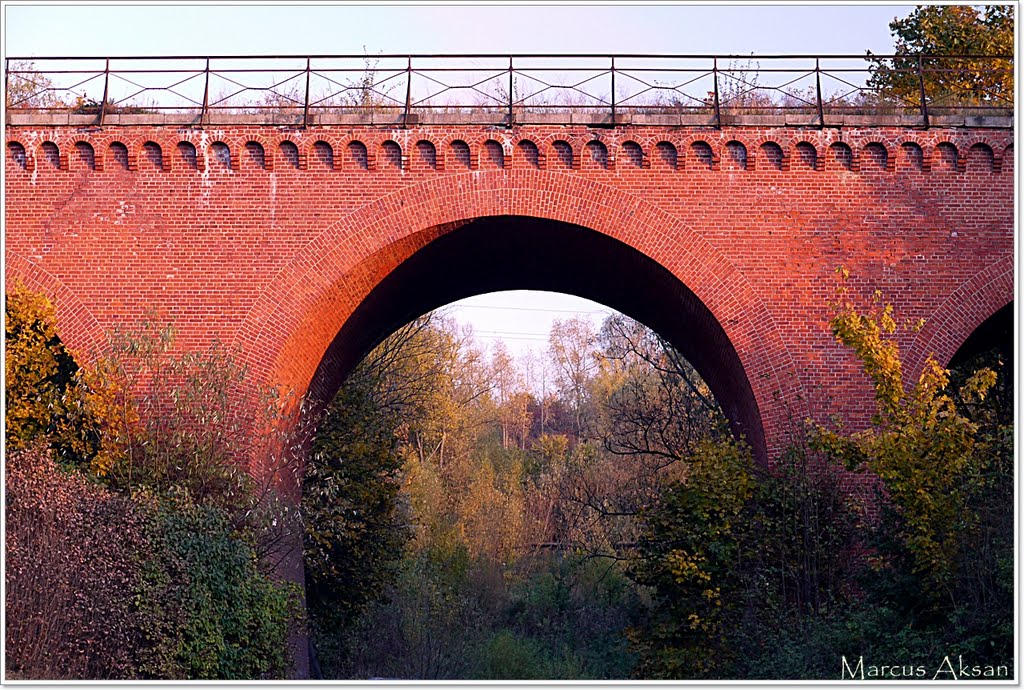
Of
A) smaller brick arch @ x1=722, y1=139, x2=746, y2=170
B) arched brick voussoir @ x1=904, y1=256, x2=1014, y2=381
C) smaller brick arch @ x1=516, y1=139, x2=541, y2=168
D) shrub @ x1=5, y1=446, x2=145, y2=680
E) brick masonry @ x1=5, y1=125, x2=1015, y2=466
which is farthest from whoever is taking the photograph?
smaller brick arch @ x1=722, y1=139, x2=746, y2=170

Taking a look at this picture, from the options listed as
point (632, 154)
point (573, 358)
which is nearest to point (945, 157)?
point (632, 154)

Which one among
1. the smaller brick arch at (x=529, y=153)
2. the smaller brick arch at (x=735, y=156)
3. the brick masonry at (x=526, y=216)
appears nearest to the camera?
the brick masonry at (x=526, y=216)

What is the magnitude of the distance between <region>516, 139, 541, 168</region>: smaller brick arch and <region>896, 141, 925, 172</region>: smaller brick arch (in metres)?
5.04

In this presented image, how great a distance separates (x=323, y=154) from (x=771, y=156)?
247 inches

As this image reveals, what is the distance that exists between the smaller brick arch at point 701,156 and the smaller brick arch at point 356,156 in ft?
14.9

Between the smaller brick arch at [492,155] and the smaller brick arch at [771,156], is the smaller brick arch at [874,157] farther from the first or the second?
the smaller brick arch at [492,155]

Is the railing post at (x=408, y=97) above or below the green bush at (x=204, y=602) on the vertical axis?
above

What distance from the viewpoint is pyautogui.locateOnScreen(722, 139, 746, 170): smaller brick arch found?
16.8m

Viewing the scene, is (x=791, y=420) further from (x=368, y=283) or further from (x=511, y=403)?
(x=511, y=403)

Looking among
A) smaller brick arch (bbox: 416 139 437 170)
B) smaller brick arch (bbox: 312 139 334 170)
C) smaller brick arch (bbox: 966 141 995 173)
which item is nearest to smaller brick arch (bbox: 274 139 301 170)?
smaller brick arch (bbox: 312 139 334 170)

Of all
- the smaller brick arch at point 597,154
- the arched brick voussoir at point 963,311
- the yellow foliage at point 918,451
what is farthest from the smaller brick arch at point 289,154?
the arched brick voussoir at point 963,311

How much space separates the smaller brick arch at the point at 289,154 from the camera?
16828mm

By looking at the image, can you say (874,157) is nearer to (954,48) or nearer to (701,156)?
(701,156)

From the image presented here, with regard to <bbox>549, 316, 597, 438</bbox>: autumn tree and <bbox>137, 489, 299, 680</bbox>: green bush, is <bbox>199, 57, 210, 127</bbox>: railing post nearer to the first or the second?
<bbox>137, 489, 299, 680</bbox>: green bush
